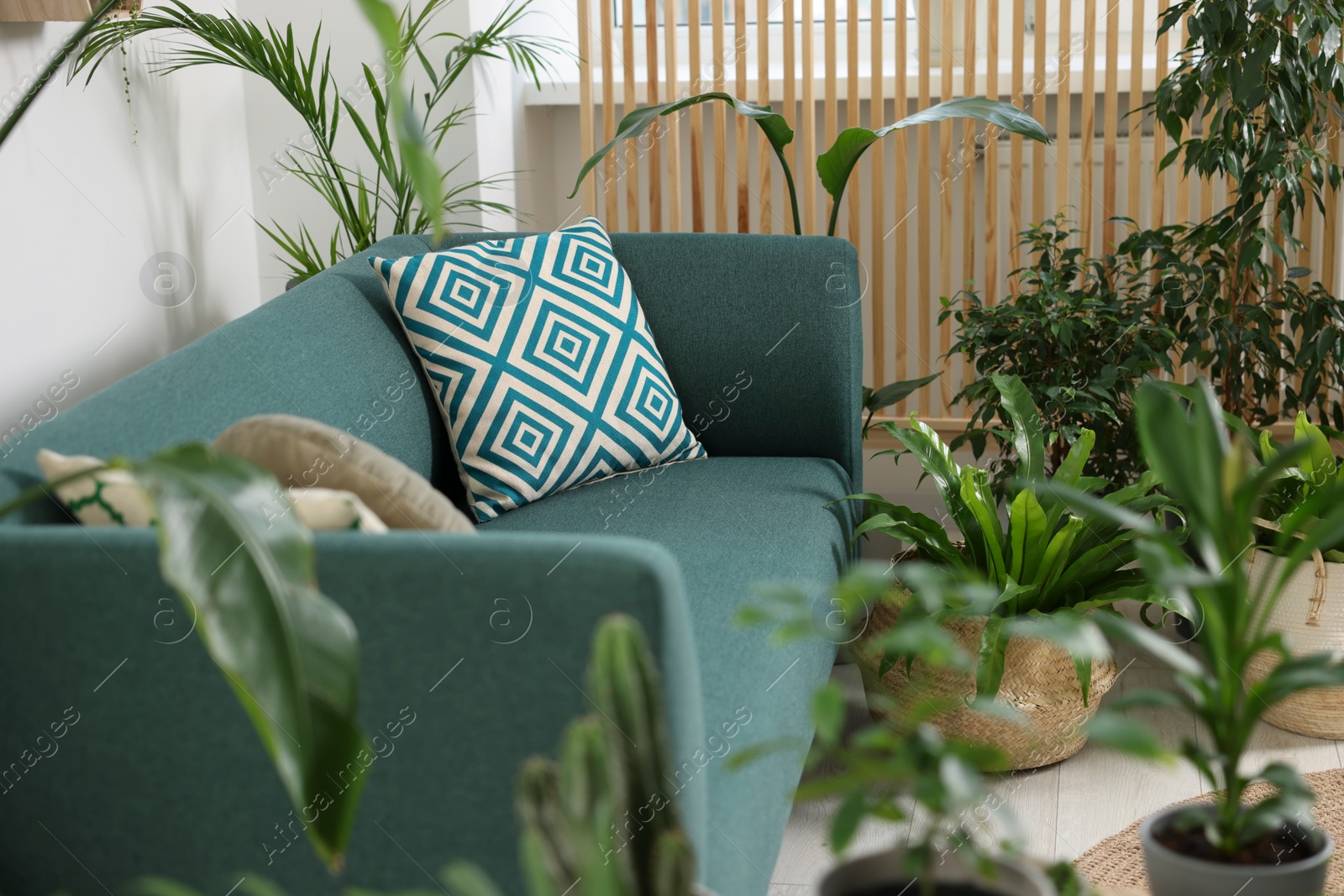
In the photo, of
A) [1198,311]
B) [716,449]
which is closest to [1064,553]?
[716,449]

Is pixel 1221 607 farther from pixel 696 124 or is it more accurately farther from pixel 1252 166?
pixel 696 124

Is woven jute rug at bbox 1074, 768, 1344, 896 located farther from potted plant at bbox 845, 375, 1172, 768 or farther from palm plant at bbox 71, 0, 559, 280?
palm plant at bbox 71, 0, 559, 280

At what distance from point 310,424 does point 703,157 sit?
2.34 m

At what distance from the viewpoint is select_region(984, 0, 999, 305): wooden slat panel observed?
9.98 feet

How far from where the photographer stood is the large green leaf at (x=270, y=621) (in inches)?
28.2

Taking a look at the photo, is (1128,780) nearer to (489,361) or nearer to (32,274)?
(489,361)

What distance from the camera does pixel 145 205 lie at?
231 cm

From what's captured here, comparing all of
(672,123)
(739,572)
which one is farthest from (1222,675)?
(672,123)

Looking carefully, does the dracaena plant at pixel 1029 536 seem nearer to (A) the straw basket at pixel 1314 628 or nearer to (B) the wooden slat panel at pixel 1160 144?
(A) the straw basket at pixel 1314 628

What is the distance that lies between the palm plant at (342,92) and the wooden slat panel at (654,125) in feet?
0.91

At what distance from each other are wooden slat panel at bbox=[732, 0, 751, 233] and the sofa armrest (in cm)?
222

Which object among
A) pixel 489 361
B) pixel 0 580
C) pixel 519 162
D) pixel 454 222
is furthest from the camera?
pixel 519 162

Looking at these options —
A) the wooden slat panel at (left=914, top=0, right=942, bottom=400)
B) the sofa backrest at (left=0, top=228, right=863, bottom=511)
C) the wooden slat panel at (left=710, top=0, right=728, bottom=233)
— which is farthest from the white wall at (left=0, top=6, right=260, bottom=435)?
the wooden slat panel at (left=914, top=0, right=942, bottom=400)

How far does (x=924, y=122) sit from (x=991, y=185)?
0.89 meters
